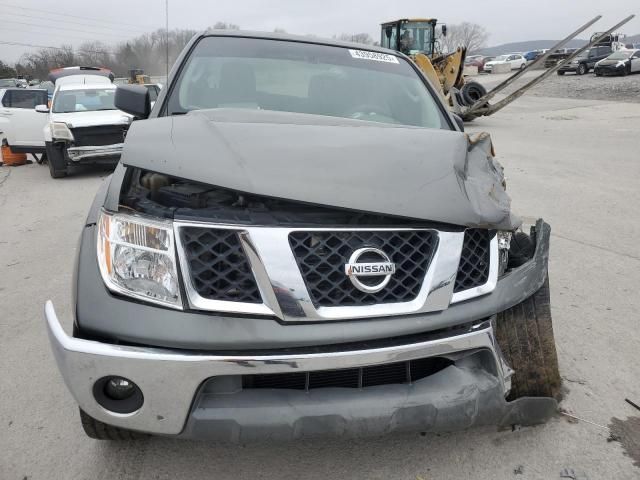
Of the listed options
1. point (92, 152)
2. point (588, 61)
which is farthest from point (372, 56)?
point (588, 61)

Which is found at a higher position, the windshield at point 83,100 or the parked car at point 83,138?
the windshield at point 83,100

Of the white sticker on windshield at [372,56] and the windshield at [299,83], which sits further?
the white sticker on windshield at [372,56]

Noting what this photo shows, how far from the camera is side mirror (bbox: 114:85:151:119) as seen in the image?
10.1 feet

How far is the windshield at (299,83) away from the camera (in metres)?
3.01

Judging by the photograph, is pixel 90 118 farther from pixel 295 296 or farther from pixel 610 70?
pixel 610 70

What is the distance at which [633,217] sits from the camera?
18.8 ft

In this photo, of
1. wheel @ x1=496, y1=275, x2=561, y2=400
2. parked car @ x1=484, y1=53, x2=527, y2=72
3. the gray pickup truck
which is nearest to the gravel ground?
parked car @ x1=484, y1=53, x2=527, y2=72

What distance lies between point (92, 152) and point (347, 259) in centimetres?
812

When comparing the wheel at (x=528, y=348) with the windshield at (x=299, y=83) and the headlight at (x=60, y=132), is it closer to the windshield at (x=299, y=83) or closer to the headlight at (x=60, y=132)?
the windshield at (x=299, y=83)

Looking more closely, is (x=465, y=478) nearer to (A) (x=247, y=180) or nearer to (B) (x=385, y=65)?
(A) (x=247, y=180)

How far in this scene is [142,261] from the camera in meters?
1.73

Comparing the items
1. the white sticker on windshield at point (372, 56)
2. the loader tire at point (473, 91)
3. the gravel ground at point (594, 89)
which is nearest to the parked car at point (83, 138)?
the white sticker on windshield at point (372, 56)

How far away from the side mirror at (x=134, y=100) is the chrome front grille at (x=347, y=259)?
188 centimetres

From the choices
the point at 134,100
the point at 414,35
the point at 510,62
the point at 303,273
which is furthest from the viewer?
the point at 510,62
